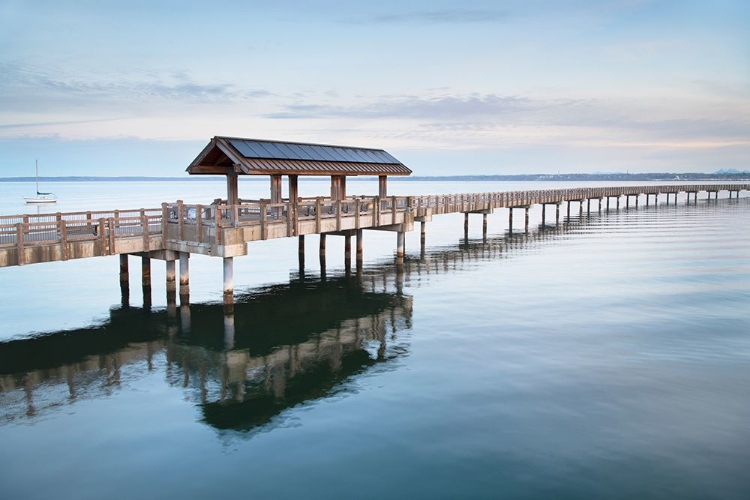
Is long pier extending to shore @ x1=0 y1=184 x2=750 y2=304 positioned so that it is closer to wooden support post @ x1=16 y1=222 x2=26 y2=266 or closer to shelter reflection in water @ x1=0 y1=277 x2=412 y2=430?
wooden support post @ x1=16 y1=222 x2=26 y2=266

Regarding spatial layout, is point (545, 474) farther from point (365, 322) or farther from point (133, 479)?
point (365, 322)

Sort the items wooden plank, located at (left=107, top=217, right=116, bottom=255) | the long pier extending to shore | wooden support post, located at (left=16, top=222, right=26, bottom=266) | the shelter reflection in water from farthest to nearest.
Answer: wooden plank, located at (left=107, top=217, right=116, bottom=255) → the long pier extending to shore → wooden support post, located at (left=16, top=222, right=26, bottom=266) → the shelter reflection in water

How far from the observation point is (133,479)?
38.3ft

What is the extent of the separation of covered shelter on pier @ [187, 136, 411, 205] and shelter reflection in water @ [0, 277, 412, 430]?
235 inches

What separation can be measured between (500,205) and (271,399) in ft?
149

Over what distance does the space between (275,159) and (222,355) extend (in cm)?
1031

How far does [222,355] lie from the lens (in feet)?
65.3

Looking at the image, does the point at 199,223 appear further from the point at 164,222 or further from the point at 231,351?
the point at 231,351

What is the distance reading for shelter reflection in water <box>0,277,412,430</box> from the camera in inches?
630

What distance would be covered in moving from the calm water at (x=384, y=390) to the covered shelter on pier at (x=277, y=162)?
5716mm

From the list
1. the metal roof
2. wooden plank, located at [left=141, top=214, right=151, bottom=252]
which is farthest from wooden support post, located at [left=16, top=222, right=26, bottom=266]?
the metal roof

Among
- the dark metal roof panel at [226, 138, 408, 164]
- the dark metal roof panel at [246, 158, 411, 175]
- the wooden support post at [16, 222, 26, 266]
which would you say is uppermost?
the dark metal roof panel at [226, 138, 408, 164]

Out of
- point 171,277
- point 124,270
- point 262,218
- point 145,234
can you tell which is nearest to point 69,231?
point 145,234

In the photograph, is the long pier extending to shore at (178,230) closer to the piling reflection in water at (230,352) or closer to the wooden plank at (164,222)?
the wooden plank at (164,222)
